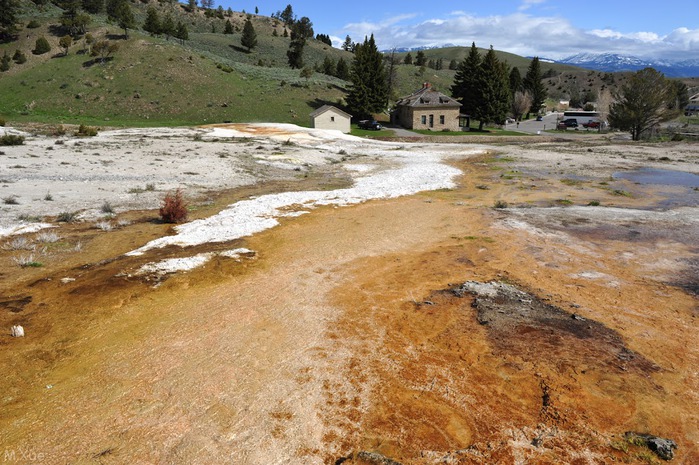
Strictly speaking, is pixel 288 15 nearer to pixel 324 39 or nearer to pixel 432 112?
pixel 324 39

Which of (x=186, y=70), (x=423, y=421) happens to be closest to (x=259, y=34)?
(x=186, y=70)

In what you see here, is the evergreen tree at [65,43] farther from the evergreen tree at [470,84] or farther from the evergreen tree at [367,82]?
the evergreen tree at [470,84]

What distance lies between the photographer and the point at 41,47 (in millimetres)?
72062

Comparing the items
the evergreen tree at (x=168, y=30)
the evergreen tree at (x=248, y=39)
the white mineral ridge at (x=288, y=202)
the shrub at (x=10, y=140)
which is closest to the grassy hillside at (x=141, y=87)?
the evergreen tree at (x=168, y=30)

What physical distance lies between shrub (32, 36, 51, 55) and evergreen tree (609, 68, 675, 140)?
88348 mm

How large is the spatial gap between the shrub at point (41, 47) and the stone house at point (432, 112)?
59.3 meters

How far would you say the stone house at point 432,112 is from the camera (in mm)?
67125

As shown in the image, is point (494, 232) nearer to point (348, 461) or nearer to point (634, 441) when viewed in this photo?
point (634, 441)

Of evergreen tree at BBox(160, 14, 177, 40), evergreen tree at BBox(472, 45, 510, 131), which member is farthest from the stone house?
evergreen tree at BBox(160, 14, 177, 40)

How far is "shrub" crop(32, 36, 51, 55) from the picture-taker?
71.9 meters

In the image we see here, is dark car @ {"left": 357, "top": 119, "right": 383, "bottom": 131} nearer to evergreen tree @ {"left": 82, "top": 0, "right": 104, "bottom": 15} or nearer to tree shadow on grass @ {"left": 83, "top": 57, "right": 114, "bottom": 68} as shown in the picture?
tree shadow on grass @ {"left": 83, "top": 57, "right": 114, "bottom": 68}

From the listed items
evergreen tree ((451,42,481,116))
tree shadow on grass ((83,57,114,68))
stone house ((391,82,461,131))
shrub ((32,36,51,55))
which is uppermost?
shrub ((32,36,51,55))

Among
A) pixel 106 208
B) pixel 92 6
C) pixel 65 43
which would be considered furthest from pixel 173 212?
pixel 92 6

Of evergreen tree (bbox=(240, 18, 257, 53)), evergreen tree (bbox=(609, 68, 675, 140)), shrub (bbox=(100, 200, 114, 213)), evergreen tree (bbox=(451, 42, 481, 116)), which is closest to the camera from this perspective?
shrub (bbox=(100, 200, 114, 213))
